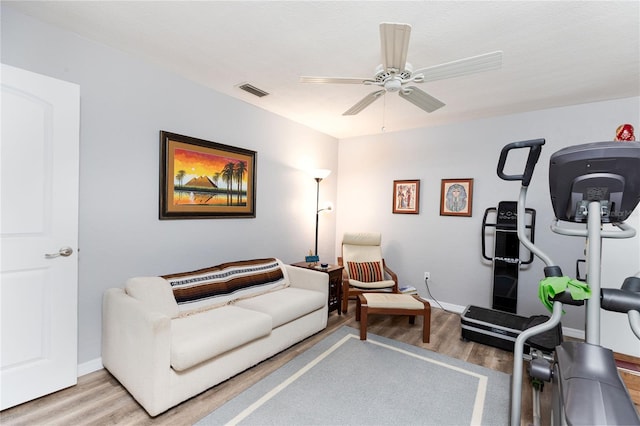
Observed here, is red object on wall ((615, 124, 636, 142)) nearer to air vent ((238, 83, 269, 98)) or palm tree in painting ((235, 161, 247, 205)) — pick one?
air vent ((238, 83, 269, 98))

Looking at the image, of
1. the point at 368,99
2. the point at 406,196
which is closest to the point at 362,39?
the point at 368,99

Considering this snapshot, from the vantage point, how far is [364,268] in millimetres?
3961

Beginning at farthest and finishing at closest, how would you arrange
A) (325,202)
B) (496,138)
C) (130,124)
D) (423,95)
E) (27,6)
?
(325,202), (496,138), (130,124), (423,95), (27,6)

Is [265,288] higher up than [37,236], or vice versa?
[37,236]

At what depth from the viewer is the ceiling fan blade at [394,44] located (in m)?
1.44

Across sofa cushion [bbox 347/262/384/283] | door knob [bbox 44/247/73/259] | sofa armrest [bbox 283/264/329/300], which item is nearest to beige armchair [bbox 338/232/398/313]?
sofa cushion [bbox 347/262/384/283]

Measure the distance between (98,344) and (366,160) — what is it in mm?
3944

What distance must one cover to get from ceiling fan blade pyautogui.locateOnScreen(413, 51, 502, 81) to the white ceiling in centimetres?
32

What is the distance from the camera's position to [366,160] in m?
4.68

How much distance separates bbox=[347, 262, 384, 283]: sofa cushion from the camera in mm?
3912

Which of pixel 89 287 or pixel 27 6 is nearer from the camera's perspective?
pixel 27 6

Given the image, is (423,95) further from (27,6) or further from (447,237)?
(27,6)

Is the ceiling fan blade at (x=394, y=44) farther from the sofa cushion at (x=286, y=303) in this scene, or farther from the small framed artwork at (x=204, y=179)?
the sofa cushion at (x=286, y=303)

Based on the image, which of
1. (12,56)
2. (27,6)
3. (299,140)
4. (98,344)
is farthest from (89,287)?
(299,140)
